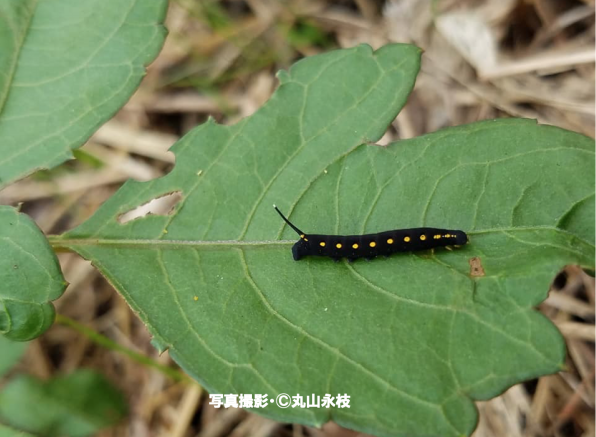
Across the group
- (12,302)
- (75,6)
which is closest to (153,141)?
(75,6)

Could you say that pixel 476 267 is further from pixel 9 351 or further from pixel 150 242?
pixel 9 351

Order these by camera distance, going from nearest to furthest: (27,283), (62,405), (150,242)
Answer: (27,283)
(150,242)
(62,405)

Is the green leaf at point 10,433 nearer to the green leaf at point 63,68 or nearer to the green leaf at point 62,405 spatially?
the green leaf at point 62,405

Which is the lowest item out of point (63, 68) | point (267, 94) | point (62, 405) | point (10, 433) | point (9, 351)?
point (62, 405)

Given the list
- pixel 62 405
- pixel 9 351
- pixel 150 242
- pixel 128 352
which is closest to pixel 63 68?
pixel 150 242

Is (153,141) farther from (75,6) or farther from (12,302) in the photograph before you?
(12,302)

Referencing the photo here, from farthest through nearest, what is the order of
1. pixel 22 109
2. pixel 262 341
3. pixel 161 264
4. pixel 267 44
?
1. pixel 267 44
2. pixel 22 109
3. pixel 161 264
4. pixel 262 341

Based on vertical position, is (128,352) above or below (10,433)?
below
